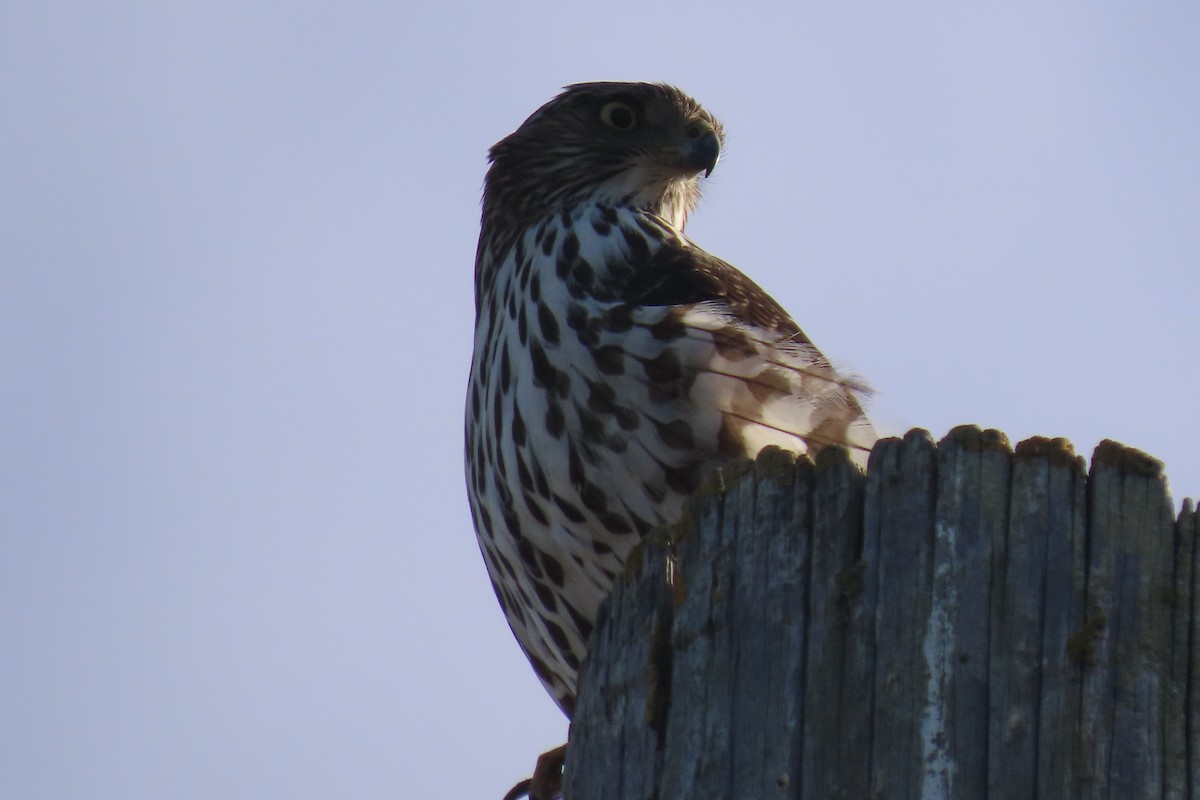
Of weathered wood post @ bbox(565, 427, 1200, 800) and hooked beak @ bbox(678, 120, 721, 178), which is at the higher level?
hooked beak @ bbox(678, 120, 721, 178)

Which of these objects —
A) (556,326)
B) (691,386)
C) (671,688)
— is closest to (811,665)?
(671,688)

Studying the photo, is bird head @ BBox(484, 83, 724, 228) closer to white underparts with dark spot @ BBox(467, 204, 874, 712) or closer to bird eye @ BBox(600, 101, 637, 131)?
bird eye @ BBox(600, 101, 637, 131)

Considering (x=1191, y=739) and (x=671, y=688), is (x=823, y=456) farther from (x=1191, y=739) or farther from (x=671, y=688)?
(x=1191, y=739)

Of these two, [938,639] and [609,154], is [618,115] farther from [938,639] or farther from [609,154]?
[938,639]

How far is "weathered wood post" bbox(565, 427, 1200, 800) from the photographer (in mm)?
2164

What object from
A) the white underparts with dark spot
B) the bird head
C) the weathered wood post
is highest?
the bird head

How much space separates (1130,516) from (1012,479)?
0.16m

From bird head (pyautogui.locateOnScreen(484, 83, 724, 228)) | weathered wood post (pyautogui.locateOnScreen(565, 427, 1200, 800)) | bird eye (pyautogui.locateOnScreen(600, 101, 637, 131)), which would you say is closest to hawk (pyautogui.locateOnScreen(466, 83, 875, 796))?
bird head (pyautogui.locateOnScreen(484, 83, 724, 228))

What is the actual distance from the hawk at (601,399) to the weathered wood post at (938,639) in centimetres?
133

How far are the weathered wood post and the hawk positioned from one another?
4.36 ft

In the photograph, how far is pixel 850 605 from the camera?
232cm

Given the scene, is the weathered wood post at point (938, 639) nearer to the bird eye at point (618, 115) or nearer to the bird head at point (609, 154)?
the bird head at point (609, 154)

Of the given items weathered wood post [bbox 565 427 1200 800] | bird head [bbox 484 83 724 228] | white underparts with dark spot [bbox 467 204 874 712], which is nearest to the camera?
weathered wood post [bbox 565 427 1200 800]

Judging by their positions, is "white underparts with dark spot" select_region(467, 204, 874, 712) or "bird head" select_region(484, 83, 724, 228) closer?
"white underparts with dark spot" select_region(467, 204, 874, 712)
